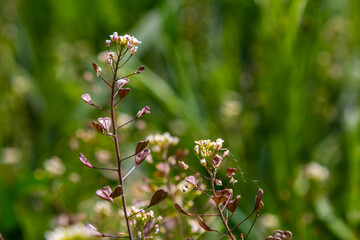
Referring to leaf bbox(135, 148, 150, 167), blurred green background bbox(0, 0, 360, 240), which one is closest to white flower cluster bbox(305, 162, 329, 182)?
blurred green background bbox(0, 0, 360, 240)

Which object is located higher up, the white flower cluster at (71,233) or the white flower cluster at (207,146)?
the white flower cluster at (71,233)

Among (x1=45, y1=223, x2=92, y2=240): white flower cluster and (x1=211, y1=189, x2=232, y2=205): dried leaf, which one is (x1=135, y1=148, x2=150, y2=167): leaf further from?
(x1=45, y1=223, x2=92, y2=240): white flower cluster

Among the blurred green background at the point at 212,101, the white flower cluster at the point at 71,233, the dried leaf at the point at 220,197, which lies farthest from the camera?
the blurred green background at the point at 212,101

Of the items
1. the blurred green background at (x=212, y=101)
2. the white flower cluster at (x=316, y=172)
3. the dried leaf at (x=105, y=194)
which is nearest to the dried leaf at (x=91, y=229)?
the dried leaf at (x=105, y=194)

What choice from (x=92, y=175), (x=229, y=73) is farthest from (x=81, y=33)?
(x=92, y=175)

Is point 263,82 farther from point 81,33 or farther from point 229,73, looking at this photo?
point 81,33

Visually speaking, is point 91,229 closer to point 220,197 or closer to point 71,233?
point 220,197

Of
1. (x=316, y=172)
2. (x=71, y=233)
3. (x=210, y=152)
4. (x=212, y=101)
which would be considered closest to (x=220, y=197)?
(x=210, y=152)

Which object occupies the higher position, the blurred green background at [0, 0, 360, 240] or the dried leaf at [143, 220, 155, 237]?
the blurred green background at [0, 0, 360, 240]

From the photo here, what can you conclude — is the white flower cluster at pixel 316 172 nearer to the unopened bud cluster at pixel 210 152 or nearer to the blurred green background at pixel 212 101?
the blurred green background at pixel 212 101

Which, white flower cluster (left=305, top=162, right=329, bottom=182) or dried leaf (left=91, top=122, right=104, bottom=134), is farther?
white flower cluster (left=305, top=162, right=329, bottom=182)
